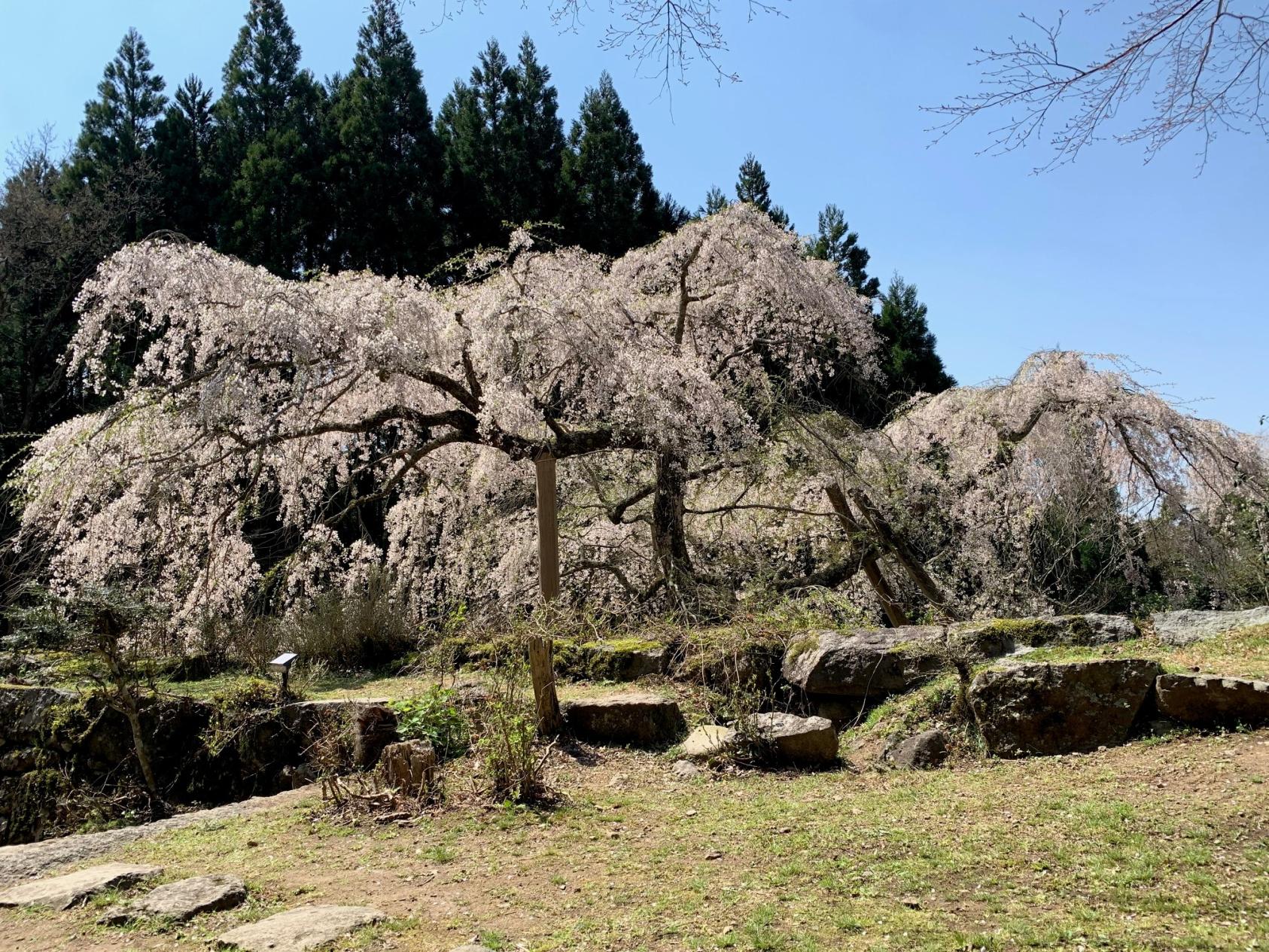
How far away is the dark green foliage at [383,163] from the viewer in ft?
63.9

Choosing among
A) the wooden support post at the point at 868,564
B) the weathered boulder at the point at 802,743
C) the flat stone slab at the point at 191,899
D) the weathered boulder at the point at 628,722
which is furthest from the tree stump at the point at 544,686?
the wooden support post at the point at 868,564

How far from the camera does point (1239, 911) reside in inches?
114

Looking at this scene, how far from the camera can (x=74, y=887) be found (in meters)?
4.09

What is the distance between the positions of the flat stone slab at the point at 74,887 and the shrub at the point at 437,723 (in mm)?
1883

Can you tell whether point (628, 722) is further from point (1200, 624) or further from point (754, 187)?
point (754, 187)

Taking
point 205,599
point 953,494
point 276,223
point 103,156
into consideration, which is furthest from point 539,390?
point 103,156

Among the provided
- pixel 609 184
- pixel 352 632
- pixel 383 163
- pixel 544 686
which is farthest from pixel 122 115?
pixel 544 686

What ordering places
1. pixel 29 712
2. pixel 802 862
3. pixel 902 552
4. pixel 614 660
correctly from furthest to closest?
pixel 902 552 → pixel 614 660 → pixel 29 712 → pixel 802 862

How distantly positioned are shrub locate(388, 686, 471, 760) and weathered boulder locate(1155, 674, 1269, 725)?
4259 mm

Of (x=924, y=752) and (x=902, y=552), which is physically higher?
(x=902, y=552)

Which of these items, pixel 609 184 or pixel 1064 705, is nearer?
pixel 1064 705

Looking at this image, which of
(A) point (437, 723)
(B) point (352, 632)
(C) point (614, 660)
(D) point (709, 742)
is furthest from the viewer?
(B) point (352, 632)

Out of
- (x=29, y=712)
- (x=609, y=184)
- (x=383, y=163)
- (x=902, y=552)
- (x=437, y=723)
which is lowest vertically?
(x=437, y=723)

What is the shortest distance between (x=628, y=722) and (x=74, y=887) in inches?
133
